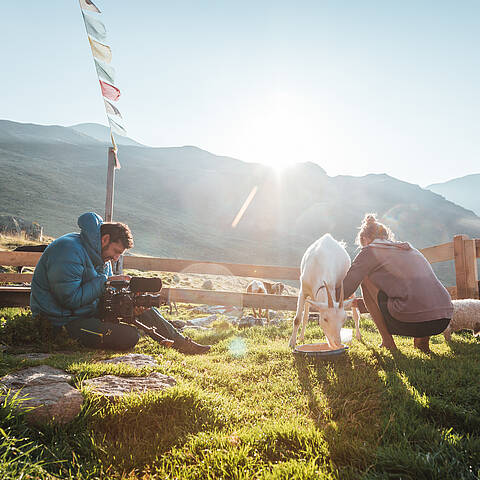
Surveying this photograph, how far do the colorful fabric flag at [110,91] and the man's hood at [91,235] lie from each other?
397 cm

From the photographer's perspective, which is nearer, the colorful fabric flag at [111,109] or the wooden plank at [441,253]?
the wooden plank at [441,253]

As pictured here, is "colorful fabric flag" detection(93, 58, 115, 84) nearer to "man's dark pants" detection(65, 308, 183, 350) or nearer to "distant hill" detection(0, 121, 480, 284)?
"man's dark pants" detection(65, 308, 183, 350)

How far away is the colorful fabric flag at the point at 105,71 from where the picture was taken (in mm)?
6777

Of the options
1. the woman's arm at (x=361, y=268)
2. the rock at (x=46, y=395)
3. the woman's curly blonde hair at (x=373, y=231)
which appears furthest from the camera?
the woman's curly blonde hair at (x=373, y=231)

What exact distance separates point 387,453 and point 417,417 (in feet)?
2.54

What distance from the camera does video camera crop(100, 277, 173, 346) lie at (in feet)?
13.9

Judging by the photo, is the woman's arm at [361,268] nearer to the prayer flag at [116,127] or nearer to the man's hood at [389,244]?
the man's hood at [389,244]

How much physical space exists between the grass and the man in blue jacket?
467 mm

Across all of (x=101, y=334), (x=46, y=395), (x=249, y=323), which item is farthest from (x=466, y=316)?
(x=46, y=395)

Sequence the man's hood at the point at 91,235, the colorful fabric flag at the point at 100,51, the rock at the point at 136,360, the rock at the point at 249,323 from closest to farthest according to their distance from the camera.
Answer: the rock at the point at 136,360 < the man's hood at the point at 91,235 < the colorful fabric flag at the point at 100,51 < the rock at the point at 249,323

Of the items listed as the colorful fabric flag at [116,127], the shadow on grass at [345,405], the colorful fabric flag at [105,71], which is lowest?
the shadow on grass at [345,405]

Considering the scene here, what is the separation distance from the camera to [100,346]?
167 inches

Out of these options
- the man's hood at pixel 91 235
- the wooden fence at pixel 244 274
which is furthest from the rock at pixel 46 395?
the wooden fence at pixel 244 274

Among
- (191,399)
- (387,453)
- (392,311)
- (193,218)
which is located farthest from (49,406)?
(193,218)
